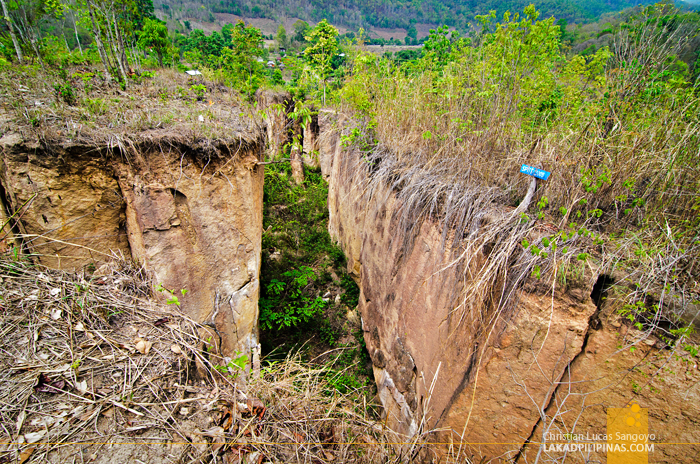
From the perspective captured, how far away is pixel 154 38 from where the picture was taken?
8.20 meters

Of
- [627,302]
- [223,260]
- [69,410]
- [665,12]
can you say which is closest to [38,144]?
[223,260]

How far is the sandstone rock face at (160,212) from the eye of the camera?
101 inches

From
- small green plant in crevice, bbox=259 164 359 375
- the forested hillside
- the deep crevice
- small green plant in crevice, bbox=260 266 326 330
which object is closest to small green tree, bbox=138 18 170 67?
the forested hillside

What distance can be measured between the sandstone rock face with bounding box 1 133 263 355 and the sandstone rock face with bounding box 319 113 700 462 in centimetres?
156

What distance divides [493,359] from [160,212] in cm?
316

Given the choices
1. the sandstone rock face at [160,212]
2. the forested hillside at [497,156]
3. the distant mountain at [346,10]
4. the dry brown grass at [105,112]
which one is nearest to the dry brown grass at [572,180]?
the forested hillside at [497,156]

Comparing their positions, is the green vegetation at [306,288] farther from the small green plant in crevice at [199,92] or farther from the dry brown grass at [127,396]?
the small green plant in crevice at [199,92]

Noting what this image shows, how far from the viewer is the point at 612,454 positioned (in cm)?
171

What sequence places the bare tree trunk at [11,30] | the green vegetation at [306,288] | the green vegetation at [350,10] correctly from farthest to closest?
the green vegetation at [350,10] < the bare tree trunk at [11,30] < the green vegetation at [306,288]

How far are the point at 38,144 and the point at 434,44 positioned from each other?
6094 mm

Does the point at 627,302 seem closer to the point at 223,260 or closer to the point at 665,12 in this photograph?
the point at 665,12

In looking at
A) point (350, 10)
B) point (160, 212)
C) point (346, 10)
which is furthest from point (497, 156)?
point (350, 10)

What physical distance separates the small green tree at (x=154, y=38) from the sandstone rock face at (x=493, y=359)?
28.3 feet

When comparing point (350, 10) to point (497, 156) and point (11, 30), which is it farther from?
point (497, 156)
